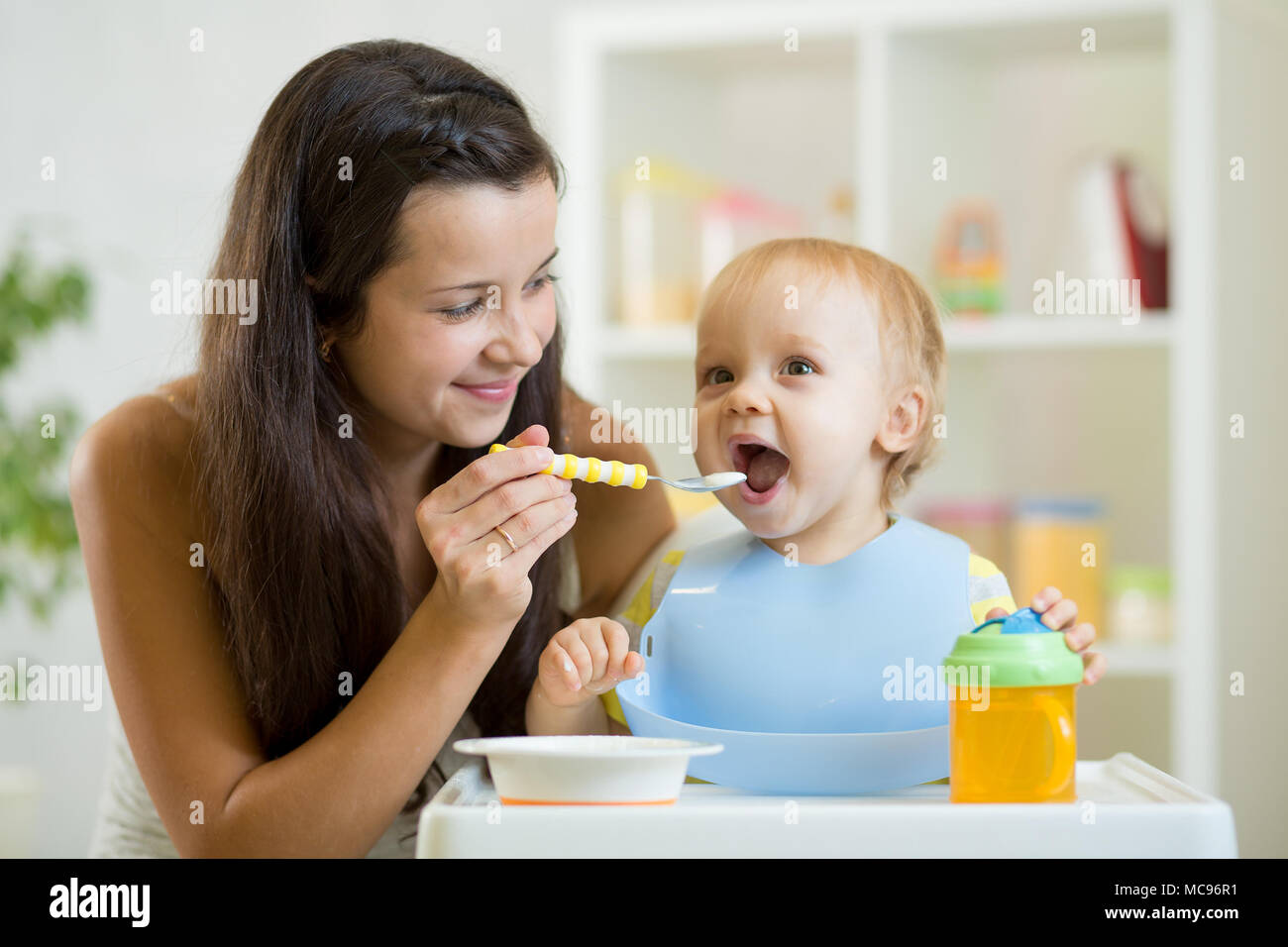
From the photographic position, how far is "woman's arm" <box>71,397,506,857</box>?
39.9 inches

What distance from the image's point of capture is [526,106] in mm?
1256

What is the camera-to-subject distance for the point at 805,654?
1.02 metres

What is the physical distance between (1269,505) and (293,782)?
1.99 m

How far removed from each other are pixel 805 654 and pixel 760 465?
0.55 ft

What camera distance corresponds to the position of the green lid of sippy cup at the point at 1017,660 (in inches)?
33.3

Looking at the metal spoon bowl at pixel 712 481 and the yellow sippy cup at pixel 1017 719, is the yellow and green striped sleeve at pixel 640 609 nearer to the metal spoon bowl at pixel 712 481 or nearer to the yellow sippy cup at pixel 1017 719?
the metal spoon bowl at pixel 712 481

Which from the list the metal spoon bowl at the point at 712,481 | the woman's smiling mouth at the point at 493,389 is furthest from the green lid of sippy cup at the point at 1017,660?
the woman's smiling mouth at the point at 493,389

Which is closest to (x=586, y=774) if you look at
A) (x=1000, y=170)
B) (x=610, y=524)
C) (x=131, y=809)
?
(x=610, y=524)

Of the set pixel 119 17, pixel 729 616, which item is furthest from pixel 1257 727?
pixel 119 17

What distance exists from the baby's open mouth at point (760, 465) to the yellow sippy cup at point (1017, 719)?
0.27 m

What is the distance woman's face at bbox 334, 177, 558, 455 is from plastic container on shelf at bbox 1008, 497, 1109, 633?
1.51 m

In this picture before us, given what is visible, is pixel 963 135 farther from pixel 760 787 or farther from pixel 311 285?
pixel 760 787

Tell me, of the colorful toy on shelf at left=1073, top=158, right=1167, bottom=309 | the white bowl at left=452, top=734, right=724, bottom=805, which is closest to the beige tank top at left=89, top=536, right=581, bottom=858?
the white bowl at left=452, top=734, right=724, bottom=805

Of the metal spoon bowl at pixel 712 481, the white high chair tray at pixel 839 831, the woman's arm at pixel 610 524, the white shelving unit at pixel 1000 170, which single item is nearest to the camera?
the white high chair tray at pixel 839 831
